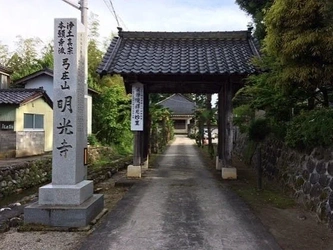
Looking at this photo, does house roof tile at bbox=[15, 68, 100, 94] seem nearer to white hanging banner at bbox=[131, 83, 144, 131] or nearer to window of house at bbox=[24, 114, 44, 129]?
window of house at bbox=[24, 114, 44, 129]

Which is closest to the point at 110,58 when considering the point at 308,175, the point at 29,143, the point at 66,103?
the point at 66,103

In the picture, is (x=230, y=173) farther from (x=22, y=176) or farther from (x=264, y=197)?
(x=22, y=176)

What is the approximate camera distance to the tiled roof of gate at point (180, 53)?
10453 mm

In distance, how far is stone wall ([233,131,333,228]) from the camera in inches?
244

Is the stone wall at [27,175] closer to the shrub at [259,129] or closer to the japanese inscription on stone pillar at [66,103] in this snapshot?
the shrub at [259,129]

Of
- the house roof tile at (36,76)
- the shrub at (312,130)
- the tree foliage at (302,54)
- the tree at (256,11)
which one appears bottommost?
the shrub at (312,130)

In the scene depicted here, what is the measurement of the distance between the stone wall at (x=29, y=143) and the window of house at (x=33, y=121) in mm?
396

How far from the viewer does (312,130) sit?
7.09 meters

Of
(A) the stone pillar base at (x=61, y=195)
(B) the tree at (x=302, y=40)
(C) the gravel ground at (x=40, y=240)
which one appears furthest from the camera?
(B) the tree at (x=302, y=40)

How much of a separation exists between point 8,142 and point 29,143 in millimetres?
1372

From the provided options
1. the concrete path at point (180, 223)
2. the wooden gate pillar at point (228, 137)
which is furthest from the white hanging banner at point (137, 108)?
the wooden gate pillar at point (228, 137)

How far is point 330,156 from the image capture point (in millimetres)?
6445

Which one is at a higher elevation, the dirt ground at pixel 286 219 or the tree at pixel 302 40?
the tree at pixel 302 40

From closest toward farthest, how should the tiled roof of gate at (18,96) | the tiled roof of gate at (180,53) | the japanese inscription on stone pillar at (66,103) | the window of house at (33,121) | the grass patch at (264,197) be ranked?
1. the japanese inscription on stone pillar at (66,103)
2. the grass patch at (264,197)
3. the tiled roof of gate at (180,53)
4. the tiled roof of gate at (18,96)
5. the window of house at (33,121)
